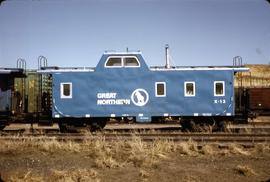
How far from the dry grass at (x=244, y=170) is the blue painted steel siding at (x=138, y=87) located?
7495mm

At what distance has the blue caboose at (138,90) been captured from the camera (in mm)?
16750

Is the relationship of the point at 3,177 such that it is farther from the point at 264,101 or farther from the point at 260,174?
the point at 264,101

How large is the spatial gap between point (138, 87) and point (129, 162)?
673cm

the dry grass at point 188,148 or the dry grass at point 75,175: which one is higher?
the dry grass at point 188,148

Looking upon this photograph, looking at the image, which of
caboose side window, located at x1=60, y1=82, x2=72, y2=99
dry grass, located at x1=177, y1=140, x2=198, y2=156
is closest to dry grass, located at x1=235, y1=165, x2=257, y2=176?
dry grass, located at x1=177, y1=140, x2=198, y2=156

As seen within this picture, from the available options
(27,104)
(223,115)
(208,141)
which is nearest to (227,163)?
(208,141)

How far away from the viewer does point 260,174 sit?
9203 millimetres

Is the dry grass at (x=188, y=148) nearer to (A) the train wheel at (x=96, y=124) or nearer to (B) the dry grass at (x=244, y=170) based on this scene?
(B) the dry grass at (x=244, y=170)

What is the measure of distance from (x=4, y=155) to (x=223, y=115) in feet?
34.4

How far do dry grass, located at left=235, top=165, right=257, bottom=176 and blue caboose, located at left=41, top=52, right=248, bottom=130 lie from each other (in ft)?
24.6

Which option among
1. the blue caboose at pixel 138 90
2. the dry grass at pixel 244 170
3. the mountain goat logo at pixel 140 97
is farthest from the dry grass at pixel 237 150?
the mountain goat logo at pixel 140 97

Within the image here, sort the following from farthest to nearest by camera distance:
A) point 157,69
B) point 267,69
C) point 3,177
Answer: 1. point 267,69
2. point 157,69
3. point 3,177

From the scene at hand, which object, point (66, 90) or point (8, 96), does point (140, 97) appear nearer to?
point (66, 90)

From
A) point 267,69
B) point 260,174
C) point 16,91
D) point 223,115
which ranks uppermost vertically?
point 267,69
